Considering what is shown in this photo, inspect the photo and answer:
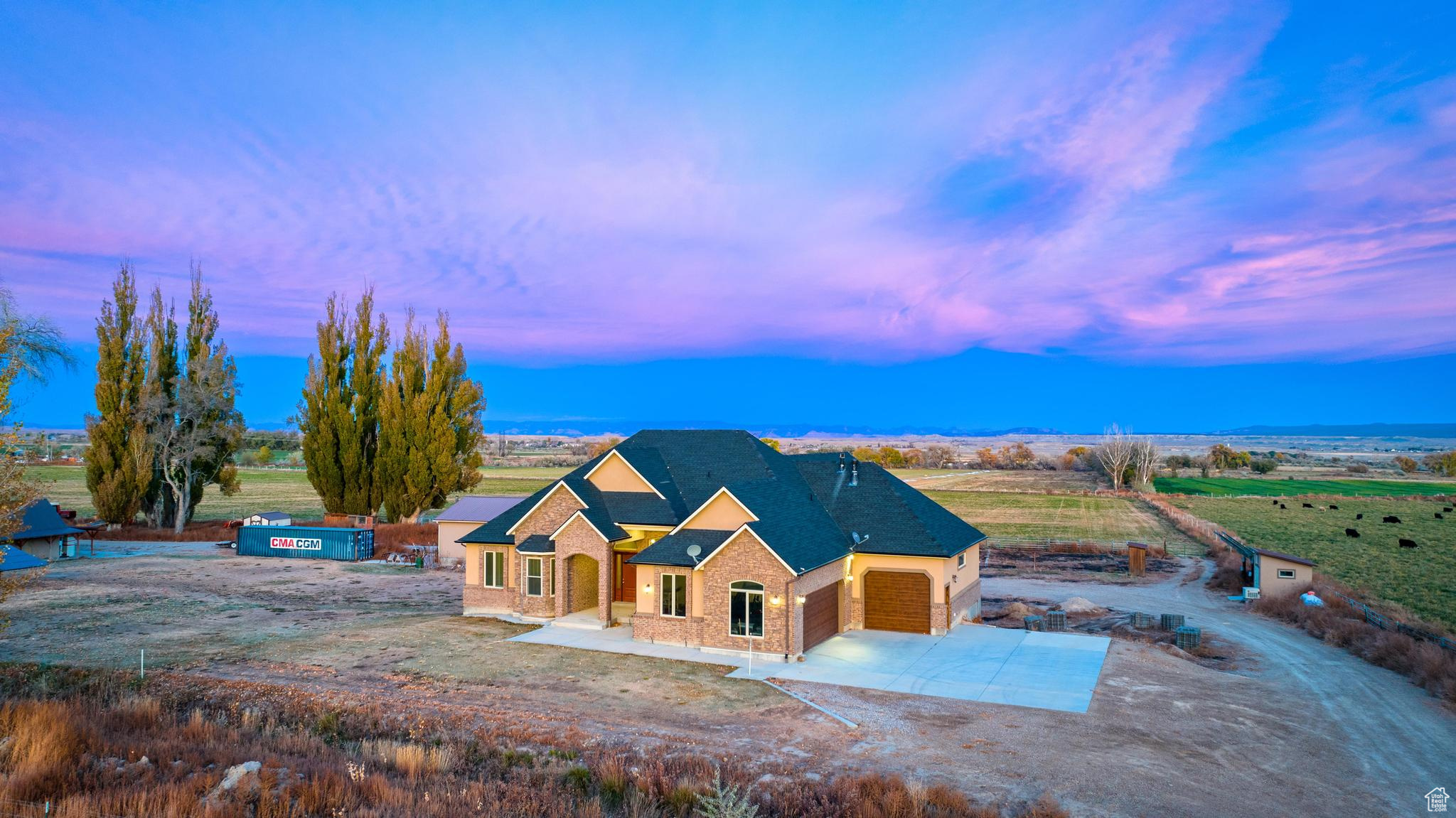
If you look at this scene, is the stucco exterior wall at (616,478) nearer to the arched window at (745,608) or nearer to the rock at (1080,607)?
the arched window at (745,608)

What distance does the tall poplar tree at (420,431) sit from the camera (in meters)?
53.6

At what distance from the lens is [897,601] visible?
25.3 m

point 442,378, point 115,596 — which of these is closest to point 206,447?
point 442,378

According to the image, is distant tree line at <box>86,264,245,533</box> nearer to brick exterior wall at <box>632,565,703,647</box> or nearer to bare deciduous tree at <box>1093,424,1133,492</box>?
brick exterior wall at <box>632,565,703,647</box>

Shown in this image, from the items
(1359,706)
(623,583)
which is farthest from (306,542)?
(1359,706)

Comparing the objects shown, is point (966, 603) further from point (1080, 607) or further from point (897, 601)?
point (1080, 607)

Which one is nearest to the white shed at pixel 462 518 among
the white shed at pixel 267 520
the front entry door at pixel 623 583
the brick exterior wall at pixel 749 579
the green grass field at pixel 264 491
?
the front entry door at pixel 623 583

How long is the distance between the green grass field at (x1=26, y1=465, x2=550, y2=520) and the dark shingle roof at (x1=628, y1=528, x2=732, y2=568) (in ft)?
124

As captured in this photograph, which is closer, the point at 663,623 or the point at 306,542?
the point at 663,623

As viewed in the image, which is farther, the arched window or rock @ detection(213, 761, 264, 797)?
the arched window

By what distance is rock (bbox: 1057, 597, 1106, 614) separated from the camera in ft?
94.6

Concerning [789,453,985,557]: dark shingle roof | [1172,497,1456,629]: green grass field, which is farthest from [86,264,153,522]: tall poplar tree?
[1172,497,1456,629]: green grass field

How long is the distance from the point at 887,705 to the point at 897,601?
7872 mm

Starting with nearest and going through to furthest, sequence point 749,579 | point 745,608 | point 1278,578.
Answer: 1. point 749,579
2. point 745,608
3. point 1278,578
